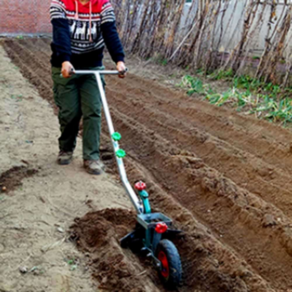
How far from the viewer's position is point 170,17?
31.7ft

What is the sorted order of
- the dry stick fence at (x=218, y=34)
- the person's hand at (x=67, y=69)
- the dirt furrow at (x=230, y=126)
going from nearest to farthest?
the person's hand at (x=67, y=69) → the dirt furrow at (x=230, y=126) → the dry stick fence at (x=218, y=34)

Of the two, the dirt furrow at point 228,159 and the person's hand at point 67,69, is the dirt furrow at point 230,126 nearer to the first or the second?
the dirt furrow at point 228,159

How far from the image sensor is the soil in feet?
9.16

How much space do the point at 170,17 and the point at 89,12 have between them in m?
6.28

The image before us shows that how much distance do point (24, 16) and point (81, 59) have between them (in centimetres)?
1477

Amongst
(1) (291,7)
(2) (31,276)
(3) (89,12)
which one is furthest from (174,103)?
(2) (31,276)

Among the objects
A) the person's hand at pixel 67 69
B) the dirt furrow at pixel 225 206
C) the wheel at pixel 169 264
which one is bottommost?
the dirt furrow at pixel 225 206

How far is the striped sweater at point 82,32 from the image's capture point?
Answer: 3.64 metres

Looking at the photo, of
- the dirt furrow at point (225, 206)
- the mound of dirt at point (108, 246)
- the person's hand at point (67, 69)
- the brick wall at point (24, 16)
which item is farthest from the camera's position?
the brick wall at point (24, 16)

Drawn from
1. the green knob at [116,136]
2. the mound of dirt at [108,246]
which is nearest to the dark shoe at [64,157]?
the mound of dirt at [108,246]

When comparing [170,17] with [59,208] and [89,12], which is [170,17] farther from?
[59,208]

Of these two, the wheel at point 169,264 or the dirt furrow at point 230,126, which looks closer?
the wheel at point 169,264

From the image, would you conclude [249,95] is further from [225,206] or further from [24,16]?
[24,16]

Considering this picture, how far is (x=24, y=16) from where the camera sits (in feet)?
56.7
